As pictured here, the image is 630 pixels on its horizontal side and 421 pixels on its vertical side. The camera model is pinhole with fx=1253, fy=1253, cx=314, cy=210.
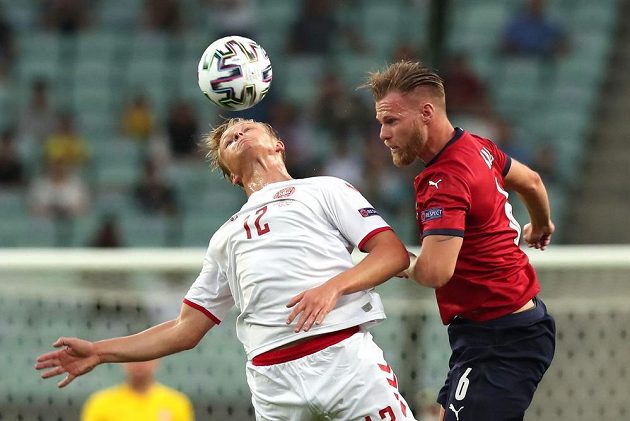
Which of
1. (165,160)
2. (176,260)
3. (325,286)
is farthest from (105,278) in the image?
(165,160)

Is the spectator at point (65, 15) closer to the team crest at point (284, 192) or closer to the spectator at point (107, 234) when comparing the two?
the spectator at point (107, 234)

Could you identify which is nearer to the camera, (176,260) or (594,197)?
(176,260)

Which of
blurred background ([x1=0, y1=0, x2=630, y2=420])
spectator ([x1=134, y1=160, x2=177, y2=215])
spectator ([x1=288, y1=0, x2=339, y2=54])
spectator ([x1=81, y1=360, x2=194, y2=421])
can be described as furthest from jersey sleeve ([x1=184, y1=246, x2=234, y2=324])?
spectator ([x1=288, y1=0, x2=339, y2=54])

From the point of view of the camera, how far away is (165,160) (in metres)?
12.4

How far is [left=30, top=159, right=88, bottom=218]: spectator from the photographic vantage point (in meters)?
12.1

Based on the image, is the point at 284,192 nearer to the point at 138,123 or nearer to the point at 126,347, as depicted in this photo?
the point at 126,347

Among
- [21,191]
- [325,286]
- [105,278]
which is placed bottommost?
[21,191]

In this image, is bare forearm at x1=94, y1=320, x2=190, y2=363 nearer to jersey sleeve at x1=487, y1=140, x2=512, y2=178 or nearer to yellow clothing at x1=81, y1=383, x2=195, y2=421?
jersey sleeve at x1=487, y1=140, x2=512, y2=178

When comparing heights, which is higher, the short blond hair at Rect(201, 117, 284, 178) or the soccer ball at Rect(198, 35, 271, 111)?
the soccer ball at Rect(198, 35, 271, 111)

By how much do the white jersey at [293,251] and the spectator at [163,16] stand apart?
30.3 feet

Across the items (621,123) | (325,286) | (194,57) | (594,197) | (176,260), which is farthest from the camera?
(194,57)

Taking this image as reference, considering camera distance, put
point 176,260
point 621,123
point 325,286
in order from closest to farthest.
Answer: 1. point 325,286
2. point 176,260
3. point 621,123

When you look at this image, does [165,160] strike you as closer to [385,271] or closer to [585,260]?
[585,260]

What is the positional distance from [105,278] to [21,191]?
5.06 metres
